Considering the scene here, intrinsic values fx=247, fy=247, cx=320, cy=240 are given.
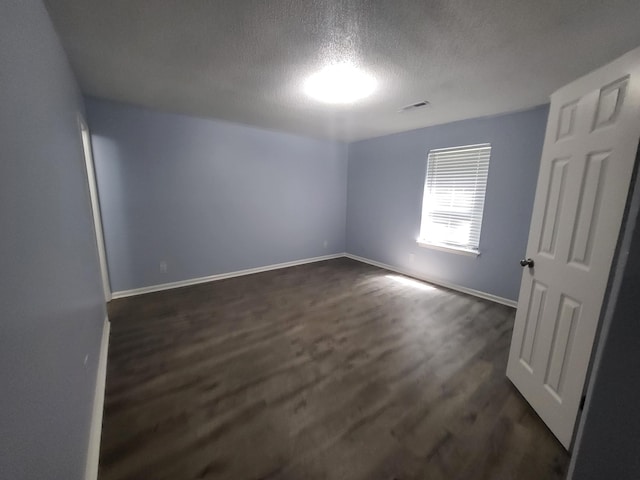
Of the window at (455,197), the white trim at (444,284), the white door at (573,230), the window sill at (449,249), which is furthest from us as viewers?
the window sill at (449,249)

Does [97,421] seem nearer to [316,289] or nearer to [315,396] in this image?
[315,396]

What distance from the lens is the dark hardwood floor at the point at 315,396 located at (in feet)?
4.17

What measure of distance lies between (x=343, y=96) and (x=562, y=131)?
175 centimetres

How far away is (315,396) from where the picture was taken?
1688 millimetres

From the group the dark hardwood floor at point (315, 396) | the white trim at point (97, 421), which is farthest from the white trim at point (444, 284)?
the white trim at point (97, 421)

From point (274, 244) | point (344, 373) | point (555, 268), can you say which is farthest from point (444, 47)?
point (274, 244)

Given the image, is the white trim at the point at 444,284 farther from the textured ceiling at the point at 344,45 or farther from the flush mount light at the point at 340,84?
the flush mount light at the point at 340,84

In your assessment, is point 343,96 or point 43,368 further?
point 343,96

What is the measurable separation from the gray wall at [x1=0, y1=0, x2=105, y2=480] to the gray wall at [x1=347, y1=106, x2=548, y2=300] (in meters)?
3.93

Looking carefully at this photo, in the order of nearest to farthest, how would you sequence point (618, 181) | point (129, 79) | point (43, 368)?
point (43, 368) → point (618, 181) → point (129, 79)

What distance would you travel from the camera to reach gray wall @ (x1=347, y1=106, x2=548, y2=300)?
289 cm

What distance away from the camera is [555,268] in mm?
1471

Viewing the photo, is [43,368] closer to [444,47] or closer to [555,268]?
[555,268]

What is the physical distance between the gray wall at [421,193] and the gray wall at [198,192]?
0.87 metres
